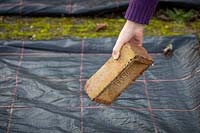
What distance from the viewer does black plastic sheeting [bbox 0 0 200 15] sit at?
427cm

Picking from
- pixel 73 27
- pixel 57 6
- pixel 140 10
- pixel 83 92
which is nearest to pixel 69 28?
pixel 73 27

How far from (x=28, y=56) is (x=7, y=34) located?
2.06 feet

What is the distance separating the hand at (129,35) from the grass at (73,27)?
1680mm

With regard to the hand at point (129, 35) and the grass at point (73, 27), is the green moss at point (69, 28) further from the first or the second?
the hand at point (129, 35)

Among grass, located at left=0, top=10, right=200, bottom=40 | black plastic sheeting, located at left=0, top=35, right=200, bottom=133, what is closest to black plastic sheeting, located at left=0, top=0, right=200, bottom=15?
grass, located at left=0, top=10, right=200, bottom=40

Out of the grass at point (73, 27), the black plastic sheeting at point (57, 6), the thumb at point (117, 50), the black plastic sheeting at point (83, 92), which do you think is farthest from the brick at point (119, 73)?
the black plastic sheeting at point (57, 6)

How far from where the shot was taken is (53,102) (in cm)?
304

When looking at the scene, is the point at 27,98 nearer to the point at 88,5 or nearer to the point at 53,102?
the point at 53,102

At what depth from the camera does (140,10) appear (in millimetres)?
2098

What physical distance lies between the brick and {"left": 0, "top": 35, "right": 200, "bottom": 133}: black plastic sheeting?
1.63 feet

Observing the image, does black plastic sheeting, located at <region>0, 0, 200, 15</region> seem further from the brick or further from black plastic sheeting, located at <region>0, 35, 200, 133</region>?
the brick

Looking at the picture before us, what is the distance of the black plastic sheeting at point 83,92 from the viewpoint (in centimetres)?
284

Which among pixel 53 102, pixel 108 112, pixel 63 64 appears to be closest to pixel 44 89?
pixel 53 102

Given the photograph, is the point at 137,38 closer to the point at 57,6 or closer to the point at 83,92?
the point at 83,92
